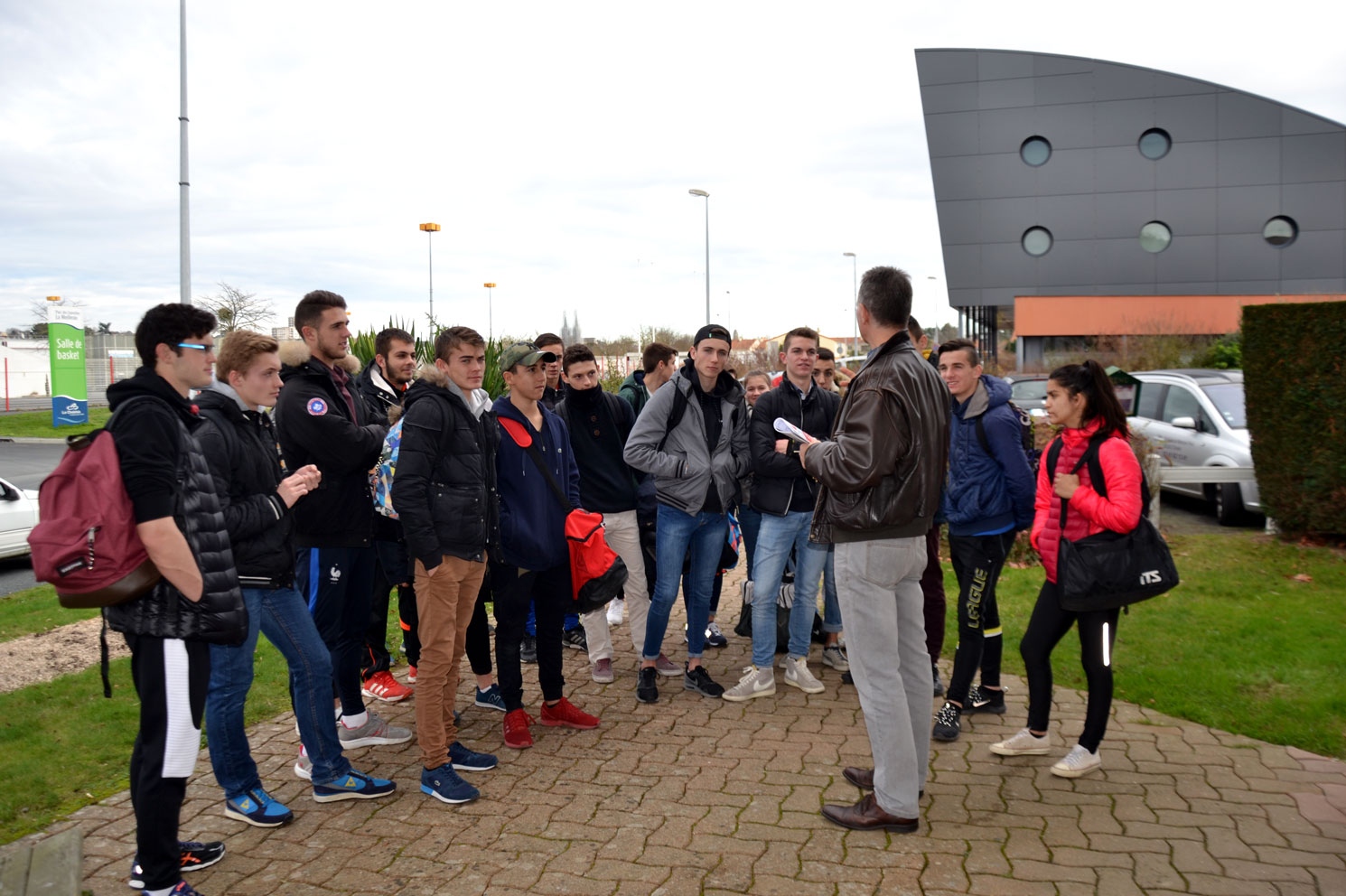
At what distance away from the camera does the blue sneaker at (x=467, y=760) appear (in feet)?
15.0

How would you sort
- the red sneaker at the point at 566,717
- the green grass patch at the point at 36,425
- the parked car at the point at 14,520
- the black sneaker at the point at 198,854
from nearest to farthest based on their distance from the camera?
the black sneaker at the point at 198,854
the red sneaker at the point at 566,717
the parked car at the point at 14,520
the green grass patch at the point at 36,425

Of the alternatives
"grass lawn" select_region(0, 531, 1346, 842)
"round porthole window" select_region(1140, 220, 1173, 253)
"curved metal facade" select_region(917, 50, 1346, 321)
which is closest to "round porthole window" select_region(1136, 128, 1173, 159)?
"curved metal facade" select_region(917, 50, 1346, 321)

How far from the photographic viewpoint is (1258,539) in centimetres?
903

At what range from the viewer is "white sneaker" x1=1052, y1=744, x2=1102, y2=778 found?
4398 millimetres

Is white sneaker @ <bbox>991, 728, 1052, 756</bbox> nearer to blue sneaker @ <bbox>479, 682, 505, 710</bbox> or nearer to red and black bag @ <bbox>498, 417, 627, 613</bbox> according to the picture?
red and black bag @ <bbox>498, 417, 627, 613</bbox>

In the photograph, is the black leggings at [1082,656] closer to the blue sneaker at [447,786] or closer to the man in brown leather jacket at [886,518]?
the man in brown leather jacket at [886,518]

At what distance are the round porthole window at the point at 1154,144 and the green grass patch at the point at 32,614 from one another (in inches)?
1439

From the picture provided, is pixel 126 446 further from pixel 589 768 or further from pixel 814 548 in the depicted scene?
pixel 814 548

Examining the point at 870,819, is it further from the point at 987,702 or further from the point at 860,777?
the point at 987,702

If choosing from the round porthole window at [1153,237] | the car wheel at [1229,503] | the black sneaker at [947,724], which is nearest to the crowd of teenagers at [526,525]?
the black sneaker at [947,724]

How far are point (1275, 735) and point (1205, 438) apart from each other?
7144 mm

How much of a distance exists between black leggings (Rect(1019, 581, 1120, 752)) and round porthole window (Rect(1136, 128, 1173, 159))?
35.6m

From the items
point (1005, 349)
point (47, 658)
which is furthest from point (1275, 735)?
point (1005, 349)

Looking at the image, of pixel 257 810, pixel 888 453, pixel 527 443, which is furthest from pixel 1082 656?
pixel 257 810
